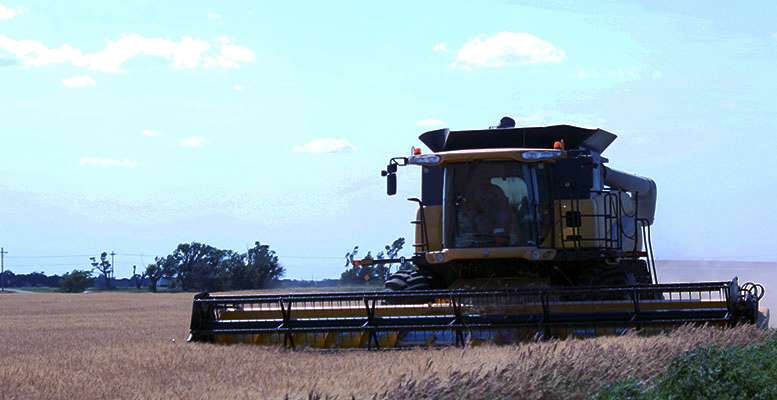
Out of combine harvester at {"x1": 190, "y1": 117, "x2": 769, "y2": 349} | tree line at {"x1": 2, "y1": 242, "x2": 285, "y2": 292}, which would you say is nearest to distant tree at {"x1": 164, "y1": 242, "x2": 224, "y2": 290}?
tree line at {"x1": 2, "y1": 242, "x2": 285, "y2": 292}

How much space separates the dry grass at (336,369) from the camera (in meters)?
7.42

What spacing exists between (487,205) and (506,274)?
2.71 feet

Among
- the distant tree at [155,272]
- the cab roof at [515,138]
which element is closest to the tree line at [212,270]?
the distant tree at [155,272]

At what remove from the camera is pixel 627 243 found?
642 inches

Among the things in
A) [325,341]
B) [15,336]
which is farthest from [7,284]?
[325,341]

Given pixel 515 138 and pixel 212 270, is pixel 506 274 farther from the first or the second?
pixel 212 270

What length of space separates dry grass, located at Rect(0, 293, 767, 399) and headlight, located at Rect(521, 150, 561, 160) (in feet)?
10.1

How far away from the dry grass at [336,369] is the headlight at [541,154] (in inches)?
122

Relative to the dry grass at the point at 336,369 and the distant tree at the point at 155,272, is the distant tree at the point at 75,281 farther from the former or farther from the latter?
the dry grass at the point at 336,369

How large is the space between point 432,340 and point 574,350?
10.0ft

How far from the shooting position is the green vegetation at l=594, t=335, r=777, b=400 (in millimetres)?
Result: 7934

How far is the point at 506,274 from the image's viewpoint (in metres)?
14.1

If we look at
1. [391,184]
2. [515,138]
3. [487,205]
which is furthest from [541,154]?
[391,184]

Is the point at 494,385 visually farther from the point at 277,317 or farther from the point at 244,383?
the point at 277,317
